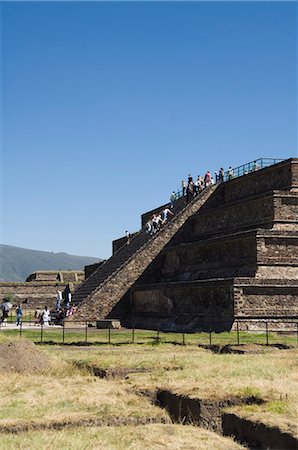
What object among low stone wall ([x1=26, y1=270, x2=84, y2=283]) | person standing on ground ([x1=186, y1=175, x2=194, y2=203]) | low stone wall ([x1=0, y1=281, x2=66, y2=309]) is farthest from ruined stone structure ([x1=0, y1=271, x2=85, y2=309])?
person standing on ground ([x1=186, y1=175, x2=194, y2=203])

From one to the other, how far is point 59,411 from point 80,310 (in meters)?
22.9

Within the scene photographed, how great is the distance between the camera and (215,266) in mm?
30328

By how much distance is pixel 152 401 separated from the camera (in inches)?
444

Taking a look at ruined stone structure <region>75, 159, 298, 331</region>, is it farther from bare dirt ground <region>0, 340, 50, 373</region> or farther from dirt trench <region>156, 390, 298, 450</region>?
dirt trench <region>156, 390, 298, 450</region>

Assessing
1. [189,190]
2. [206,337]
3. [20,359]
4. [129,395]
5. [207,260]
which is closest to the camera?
[129,395]

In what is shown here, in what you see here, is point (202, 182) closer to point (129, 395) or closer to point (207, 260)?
point (207, 260)

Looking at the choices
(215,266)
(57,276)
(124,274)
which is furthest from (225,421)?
(57,276)

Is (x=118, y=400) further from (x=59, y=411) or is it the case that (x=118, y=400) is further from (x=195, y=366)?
(x=195, y=366)

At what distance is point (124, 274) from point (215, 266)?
19.6ft

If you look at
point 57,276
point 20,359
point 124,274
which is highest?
point 57,276

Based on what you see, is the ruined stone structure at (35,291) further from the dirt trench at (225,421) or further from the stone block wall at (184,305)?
the dirt trench at (225,421)

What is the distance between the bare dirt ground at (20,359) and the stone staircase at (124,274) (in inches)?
676

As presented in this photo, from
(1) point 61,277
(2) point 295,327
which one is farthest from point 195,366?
(1) point 61,277

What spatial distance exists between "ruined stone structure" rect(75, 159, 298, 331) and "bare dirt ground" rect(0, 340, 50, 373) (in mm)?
11311
